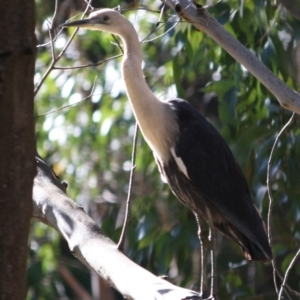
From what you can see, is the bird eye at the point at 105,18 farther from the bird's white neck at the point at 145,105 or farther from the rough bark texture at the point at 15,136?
the rough bark texture at the point at 15,136

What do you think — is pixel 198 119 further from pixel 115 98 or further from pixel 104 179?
pixel 104 179

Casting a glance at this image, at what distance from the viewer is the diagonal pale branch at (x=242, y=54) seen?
1772 mm

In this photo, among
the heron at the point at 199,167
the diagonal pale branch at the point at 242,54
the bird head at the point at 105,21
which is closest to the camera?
the diagonal pale branch at the point at 242,54

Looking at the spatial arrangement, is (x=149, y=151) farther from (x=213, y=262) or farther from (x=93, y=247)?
(x=93, y=247)

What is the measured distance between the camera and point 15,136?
88 centimetres

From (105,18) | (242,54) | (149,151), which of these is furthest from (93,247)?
(149,151)

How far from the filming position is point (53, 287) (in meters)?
4.98

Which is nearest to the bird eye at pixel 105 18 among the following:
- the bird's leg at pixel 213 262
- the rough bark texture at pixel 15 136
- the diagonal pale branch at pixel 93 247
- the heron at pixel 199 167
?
the heron at pixel 199 167

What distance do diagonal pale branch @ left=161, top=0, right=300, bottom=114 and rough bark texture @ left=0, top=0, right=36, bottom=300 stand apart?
1.00 meters

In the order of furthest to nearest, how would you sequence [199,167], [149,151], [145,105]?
[149,151], [199,167], [145,105]

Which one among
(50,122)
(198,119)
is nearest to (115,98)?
(50,122)

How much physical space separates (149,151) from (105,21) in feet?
3.61

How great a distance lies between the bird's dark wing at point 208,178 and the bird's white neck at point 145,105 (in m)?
0.05

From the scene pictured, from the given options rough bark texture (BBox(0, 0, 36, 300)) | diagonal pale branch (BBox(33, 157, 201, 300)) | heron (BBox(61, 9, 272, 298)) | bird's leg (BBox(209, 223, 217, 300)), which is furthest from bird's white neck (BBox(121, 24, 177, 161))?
rough bark texture (BBox(0, 0, 36, 300))
